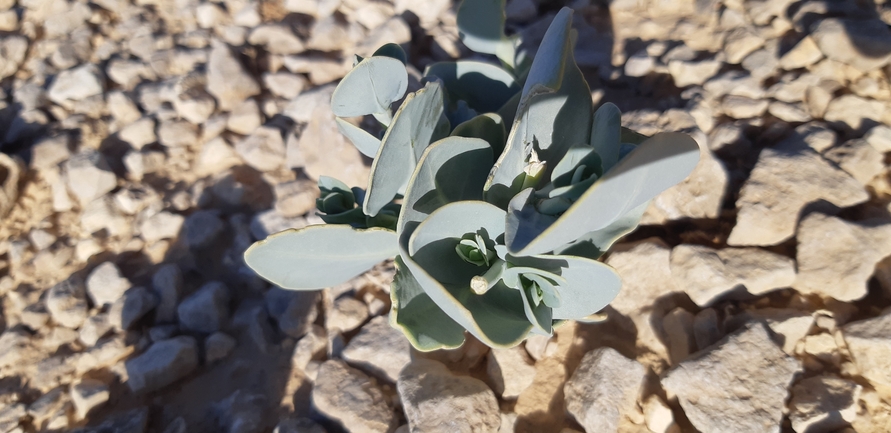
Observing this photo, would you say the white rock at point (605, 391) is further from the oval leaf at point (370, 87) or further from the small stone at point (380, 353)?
the oval leaf at point (370, 87)

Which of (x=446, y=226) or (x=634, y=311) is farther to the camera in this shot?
(x=634, y=311)

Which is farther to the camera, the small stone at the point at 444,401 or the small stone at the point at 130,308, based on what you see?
the small stone at the point at 130,308

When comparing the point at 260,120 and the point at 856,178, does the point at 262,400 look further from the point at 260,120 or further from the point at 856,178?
the point at 856,178

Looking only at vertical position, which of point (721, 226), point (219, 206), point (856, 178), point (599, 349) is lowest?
point (219, 206)

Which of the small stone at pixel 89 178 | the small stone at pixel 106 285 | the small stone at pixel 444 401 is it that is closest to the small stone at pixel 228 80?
the small stone at pixel 89 178

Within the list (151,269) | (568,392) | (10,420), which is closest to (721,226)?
(568,392)

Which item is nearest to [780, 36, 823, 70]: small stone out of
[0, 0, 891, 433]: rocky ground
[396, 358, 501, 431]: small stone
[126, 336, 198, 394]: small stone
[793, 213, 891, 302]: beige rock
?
[0, 0, 891, 433]: rocky ground

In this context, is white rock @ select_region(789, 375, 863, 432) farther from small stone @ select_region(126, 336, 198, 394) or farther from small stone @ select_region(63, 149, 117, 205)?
small stone @ select_region(63, 149, 117, 205)
